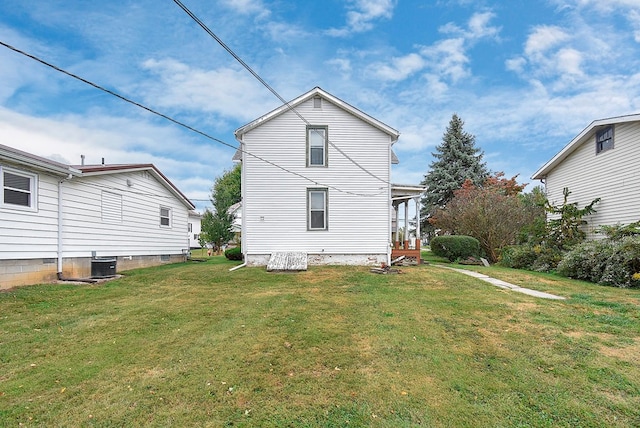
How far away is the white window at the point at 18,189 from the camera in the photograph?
8.48 meters

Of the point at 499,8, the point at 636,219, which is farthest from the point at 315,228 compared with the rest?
the point at 636,219

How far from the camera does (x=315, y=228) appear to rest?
13.5 meters

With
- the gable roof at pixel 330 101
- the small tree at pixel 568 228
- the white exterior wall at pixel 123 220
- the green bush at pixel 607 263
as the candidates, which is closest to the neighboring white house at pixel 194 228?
the white exterior wall at pixel 123 220

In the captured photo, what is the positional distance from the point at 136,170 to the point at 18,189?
16.5ft

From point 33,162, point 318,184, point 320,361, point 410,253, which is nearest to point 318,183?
point 318,184

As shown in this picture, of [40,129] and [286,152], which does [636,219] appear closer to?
A: [286,152]

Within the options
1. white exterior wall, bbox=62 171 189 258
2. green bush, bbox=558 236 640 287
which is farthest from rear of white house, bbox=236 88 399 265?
green bush, bbox=558 236 640 287

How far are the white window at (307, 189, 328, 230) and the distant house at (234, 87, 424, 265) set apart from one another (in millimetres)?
41

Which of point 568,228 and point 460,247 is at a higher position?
point 568,228

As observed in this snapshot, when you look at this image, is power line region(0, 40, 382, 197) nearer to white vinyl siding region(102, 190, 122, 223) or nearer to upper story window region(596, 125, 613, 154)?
white vinyl siding region(102, 190, 122, 223)

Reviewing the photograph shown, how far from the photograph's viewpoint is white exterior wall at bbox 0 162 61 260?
27.9ft

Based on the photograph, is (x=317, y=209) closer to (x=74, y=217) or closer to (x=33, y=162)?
(x=74, y=217)

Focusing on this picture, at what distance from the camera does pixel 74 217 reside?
10703 mm

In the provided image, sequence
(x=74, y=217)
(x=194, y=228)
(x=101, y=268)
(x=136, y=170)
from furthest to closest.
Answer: (x=194, y=228) → (x=136, y=170) → (x=101, y=268) → (x=74, y=217)
